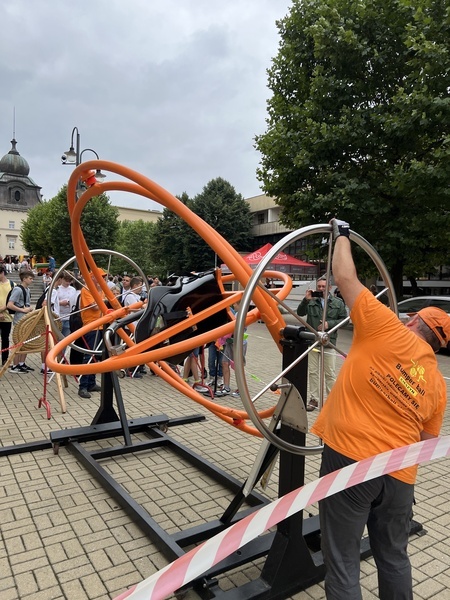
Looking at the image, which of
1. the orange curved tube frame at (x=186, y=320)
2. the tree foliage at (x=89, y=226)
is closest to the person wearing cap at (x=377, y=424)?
the orange curved tube frame at (x=186, y=320)

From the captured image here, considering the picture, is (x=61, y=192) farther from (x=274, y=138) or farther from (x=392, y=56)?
(x=392, y=56)

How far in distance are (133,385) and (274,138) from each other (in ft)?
34.4

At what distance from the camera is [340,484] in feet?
6.89

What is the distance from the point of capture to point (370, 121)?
45.6 feet

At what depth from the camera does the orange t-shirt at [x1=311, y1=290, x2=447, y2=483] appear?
213 centimetres

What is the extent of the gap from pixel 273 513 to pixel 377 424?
765mm

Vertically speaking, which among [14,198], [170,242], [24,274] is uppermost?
[14,198]

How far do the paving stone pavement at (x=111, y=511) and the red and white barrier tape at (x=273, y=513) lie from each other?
0.82 meters

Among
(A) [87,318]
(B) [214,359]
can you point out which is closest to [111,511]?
(A) [87,318]

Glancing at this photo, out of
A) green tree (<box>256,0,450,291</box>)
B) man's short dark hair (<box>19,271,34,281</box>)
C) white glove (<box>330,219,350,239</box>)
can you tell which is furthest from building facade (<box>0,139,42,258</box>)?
white glove (<box>330,219,350,239</box>)

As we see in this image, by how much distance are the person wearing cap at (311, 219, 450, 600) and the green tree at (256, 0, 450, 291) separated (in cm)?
1154

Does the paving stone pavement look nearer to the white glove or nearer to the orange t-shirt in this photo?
the orange t-shirt

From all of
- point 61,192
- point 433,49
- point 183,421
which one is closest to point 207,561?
point 183,421

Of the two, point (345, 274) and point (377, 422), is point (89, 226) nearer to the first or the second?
point (345, 274)
